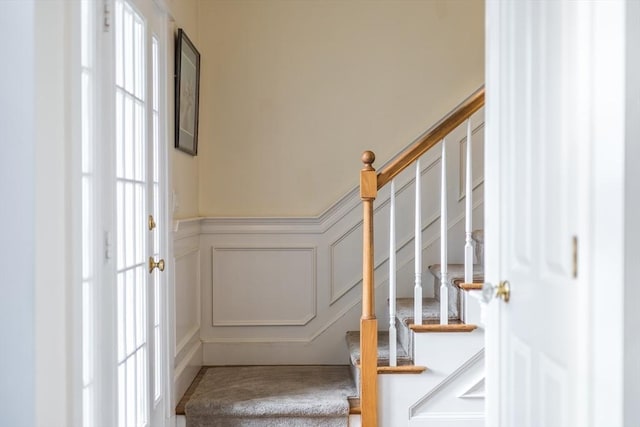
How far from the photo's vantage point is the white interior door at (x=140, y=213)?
1.97m

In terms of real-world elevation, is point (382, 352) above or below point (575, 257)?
below

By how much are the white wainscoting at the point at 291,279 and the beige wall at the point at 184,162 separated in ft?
0.90

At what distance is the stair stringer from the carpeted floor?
226 millimetres

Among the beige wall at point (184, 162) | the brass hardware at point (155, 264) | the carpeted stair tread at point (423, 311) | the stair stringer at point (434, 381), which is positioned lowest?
the stair stringer at point (434, 381)

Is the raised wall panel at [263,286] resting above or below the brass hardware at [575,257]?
below

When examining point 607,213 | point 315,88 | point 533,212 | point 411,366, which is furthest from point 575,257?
point 315,88

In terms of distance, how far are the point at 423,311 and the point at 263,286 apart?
1.02m

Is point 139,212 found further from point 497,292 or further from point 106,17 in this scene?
point 497,292

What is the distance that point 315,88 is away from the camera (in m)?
3.48

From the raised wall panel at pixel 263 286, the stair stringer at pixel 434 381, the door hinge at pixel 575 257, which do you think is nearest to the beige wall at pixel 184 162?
Answer: the raised wall panel at pixel 263 286

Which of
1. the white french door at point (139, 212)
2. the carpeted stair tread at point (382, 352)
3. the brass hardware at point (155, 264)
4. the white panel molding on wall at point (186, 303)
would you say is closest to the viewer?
the white french door at point (139, 212)

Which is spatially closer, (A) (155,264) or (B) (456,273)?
(A) (155,264)

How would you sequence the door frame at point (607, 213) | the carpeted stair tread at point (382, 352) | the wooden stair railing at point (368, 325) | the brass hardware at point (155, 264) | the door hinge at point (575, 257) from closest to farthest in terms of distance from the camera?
the door frame at point (607, 213) < the door hinge at point (575, 257) < the brass hardware at point (155, 264) < the wooden stair railing at point (368, 325) < the carpeted stair tread at point (382, 352)

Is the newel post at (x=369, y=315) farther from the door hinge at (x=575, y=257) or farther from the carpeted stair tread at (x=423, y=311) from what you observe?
the door hinge at (x=575, y=257)
